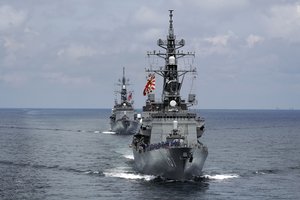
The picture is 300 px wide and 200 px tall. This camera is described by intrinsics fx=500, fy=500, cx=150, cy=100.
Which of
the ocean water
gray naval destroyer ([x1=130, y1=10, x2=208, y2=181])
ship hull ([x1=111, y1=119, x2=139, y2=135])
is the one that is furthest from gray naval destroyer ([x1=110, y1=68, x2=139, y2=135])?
gray naval destroyer ([x1=130, y1=10, x2=208, y2=181])

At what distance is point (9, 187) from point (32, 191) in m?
3.65

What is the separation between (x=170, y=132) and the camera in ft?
201

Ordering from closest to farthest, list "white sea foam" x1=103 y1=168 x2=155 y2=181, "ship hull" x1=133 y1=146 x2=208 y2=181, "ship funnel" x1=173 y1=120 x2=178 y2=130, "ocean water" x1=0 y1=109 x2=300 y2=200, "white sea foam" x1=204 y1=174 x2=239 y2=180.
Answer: "ocean water" x1=0 y1=109 x2=300 y2=200 → "ship hull" x1=133 y1=146 x2=208 y2=181 → "ship funnel" x1=173 y1=120 x2=178 y2=130 → "white sea foam" x1=103 y1=168 x2=155 y2=181 → "white sea foam" x1=204 y1=174 x2=239 y2=180

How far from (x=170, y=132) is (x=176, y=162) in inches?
288

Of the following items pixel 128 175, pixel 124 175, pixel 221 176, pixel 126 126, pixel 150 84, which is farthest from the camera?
pixel 126 126

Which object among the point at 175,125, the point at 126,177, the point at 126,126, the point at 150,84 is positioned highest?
the point at 150,84

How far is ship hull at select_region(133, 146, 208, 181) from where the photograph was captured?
54.0m

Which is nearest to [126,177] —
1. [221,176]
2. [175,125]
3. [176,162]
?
[175,125]

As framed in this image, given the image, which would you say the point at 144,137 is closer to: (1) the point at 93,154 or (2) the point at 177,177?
(2) the point at 177,177

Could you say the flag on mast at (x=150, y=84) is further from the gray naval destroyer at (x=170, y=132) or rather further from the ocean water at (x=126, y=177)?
the ocean water at (x=126, y=177)

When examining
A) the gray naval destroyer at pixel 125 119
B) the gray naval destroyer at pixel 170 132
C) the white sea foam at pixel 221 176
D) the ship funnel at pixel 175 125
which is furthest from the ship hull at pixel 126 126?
the ship funnel at pixel 175 125

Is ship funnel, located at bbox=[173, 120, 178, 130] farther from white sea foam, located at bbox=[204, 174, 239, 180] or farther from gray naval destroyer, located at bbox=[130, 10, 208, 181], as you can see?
white sea foam, located at bbox=[204, 174, 239, 180]

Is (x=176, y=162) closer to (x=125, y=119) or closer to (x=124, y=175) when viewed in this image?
(x=124, y=175)

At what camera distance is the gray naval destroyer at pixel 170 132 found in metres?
55.0
